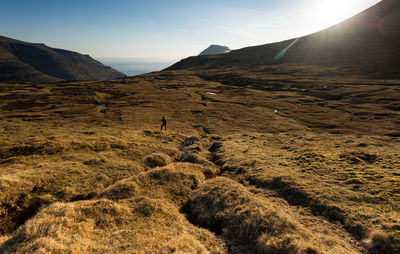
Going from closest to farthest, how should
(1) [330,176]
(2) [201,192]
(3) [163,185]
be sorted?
(2) [201,192] < (3) [163,185] < (1) [330,176]

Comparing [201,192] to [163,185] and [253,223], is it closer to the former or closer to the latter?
[163,185]

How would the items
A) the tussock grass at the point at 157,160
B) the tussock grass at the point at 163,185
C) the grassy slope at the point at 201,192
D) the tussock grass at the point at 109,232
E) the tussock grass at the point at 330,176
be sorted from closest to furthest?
1. the tussock grass at the point at 109,232
2. the grassy slope at the point at 201,192
3. the tussock grass at the point at 330,176
4. the tussock grass at the point at 163,185
5. the tussock grass at the point at 157,160

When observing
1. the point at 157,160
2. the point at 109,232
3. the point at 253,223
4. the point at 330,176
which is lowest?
the point at 157,160

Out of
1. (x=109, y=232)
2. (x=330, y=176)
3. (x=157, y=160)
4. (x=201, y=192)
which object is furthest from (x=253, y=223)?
(x=157, y=160)

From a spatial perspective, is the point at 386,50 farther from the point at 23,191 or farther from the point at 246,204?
the point at 23,191

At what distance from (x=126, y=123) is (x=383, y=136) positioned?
204ft

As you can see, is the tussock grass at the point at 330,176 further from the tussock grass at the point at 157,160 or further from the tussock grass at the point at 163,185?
the tussock grass at the point at 157,160

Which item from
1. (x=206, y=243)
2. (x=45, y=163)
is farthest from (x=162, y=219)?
(x=45, y=163)

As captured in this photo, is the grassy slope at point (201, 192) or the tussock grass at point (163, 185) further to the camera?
the tussock grass at point (163, 185)

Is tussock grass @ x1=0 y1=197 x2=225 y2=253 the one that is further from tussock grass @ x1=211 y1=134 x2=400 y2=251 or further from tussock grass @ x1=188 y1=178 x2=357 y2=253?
tussock grass @ x1=211 y1=134 x2=400 y2=251

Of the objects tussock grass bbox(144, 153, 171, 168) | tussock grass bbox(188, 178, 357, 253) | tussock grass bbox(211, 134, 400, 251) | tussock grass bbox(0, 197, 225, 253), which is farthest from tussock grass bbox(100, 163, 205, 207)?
tussock grass bbox(211, 134, 400, 251)

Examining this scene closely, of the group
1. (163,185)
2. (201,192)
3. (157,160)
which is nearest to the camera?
(201,192)

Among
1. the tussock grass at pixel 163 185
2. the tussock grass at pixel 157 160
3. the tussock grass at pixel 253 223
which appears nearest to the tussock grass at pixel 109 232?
the tussock grass at pixel 253 223

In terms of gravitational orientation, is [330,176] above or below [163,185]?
above
